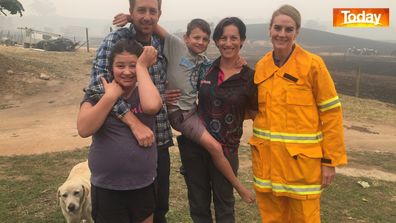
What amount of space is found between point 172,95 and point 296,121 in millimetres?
1002

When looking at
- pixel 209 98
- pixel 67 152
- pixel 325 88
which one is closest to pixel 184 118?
pixel 209 98

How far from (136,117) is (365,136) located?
10.0m

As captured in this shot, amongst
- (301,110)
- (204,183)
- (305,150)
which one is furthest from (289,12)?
(204,183)

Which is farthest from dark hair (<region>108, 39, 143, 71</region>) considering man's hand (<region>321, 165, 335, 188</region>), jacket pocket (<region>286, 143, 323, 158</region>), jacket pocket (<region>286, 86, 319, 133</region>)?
man's hand (<region>321, 165, 335, 188</region>)

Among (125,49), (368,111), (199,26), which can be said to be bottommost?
(368,111)

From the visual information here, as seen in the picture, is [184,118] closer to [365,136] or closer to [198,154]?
[198,154]

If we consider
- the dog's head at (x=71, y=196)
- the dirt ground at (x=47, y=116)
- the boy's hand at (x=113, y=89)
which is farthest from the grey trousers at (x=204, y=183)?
the dirt ground at (x=47, y=116)

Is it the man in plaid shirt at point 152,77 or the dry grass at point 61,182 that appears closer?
the man in plaid shirt at point 152,77

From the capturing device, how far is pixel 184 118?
10.9 feet

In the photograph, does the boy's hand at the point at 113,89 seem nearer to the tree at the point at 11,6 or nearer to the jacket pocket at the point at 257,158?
the jacket pocket at the point at 257,158

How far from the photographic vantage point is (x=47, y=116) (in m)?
12.5

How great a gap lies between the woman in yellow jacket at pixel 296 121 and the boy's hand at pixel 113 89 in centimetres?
111

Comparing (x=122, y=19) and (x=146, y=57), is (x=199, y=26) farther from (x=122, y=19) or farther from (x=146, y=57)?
(x=146, y=57)

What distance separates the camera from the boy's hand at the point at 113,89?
2492 millimetres
